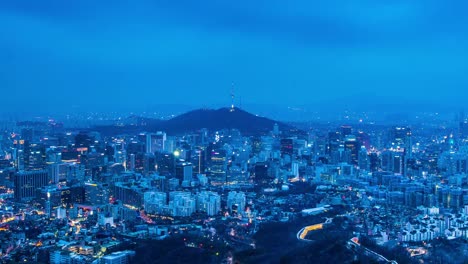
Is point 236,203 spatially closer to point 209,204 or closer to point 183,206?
point 209,204

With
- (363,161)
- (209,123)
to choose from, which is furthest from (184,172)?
(209,123)

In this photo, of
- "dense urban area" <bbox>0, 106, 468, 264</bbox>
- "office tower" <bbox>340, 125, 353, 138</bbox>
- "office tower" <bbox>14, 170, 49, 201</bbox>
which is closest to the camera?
"dense urban area" <bbox>0, 106, 468, 264</bbox>

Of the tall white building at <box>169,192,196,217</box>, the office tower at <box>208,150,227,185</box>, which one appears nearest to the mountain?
the office tower at <box>208,150,227,185</box>

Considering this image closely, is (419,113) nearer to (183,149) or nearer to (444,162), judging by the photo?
(444,162)

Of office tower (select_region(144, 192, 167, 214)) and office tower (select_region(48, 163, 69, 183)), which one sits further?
office tower (select_region(48, 163, 69, 183))

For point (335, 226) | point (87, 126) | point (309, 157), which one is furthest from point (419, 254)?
point (87, 126)

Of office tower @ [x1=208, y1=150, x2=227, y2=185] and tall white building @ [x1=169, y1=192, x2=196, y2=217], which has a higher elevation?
office tower @ [x1=208, y1=150, x2=227, y2=185]

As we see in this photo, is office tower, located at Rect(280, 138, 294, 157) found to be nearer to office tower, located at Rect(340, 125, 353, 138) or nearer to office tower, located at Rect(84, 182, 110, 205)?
office tower, located at Rect(340, 125, 353, 138)
